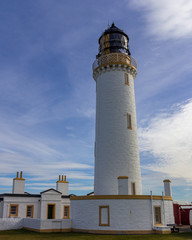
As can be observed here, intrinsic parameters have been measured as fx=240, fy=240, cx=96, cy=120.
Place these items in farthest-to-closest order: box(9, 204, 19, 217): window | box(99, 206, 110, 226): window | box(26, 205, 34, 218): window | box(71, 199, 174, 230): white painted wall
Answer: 1. box(26, 205, 34, 218): window
2. box(9, 204, 19, 217): window
3. box(99, 206, 110, 226): window
4. box(71, 199, 174, 230): white painted wall

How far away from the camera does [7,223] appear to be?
861 inches

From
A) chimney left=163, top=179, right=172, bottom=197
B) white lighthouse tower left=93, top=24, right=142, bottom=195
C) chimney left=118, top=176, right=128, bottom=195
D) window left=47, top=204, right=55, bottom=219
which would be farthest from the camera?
window left=47, top=204, right=55, bottom=219

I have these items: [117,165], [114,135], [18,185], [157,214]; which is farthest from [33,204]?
[157,214]

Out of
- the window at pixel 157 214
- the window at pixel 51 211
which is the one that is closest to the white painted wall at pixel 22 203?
the window at pixel 51 211

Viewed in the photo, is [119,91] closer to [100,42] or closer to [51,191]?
[100,42]

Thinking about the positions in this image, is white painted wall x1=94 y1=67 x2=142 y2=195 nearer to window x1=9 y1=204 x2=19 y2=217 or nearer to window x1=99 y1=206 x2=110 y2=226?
window x1=99 y1=206 x2=110 y2=226

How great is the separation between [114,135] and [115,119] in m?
1.56

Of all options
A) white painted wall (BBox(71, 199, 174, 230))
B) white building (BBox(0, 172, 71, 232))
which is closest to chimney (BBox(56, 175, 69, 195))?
white building (BBox(0, 172, 71, 232))

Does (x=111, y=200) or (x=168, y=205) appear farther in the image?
(x=168, y=205)

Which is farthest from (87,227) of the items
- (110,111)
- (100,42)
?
(100,42)

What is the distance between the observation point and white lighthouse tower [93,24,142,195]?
21.5 meters

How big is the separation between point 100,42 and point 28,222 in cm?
2016

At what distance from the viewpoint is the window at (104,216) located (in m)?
18.0

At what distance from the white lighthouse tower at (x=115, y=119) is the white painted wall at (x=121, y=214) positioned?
1.80m
